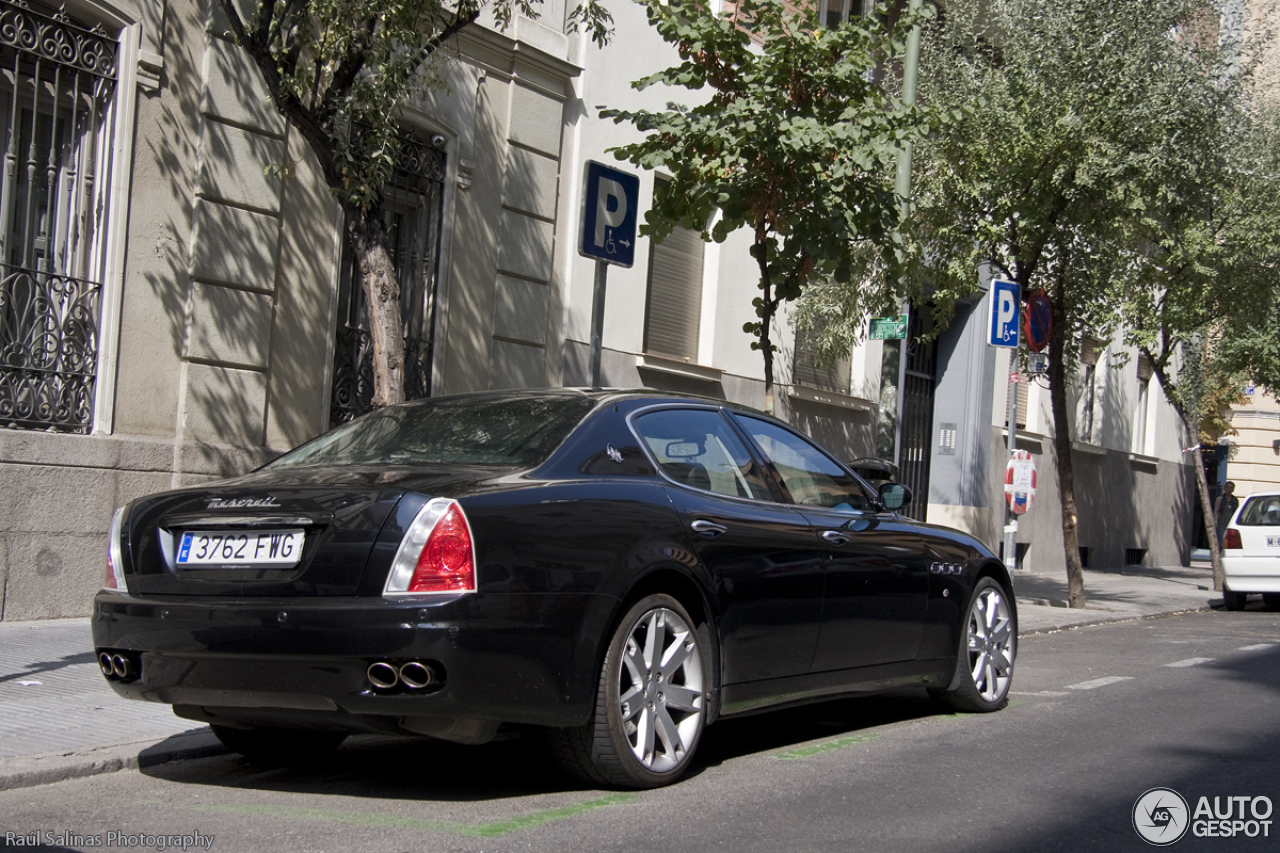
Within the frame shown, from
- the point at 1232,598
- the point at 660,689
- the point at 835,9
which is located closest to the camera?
the point at 660,689

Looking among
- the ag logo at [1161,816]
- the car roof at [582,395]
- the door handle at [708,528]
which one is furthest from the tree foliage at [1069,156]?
the ag logo at [1161,816]

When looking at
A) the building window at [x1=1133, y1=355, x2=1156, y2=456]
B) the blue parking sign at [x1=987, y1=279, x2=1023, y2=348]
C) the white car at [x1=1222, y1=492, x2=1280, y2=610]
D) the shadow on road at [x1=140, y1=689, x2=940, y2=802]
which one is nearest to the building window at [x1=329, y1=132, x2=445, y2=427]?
the blue parking sign at [x1=987, y1=279, x2=1023, y2=348]

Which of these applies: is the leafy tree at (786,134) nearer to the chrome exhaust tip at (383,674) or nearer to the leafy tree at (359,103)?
the leafy tree at (359,103)

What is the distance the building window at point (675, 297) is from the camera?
15.4m

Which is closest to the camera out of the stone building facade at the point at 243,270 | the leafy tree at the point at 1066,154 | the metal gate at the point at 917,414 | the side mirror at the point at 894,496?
the side mirror at the point at 894,496

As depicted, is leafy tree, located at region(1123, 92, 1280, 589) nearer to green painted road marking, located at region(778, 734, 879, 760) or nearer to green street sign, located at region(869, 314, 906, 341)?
green street sign, located at region(869, 314, 906, 341)

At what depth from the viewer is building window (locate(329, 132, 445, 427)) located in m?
11.8

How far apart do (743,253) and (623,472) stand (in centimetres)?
1154

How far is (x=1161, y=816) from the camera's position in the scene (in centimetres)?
505

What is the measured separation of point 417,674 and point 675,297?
11.6 meters

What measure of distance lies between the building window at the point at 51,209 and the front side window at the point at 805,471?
5358 millimetres

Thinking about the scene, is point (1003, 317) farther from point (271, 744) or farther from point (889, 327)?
point (271, 744)

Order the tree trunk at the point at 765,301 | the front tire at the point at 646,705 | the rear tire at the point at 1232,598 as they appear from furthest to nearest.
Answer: the rear tire at the point at 1232,598 < the tree trunk at the point at 765,301 < the front tire at the point at 646,705

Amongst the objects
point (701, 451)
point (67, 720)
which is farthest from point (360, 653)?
point (67, 720)
